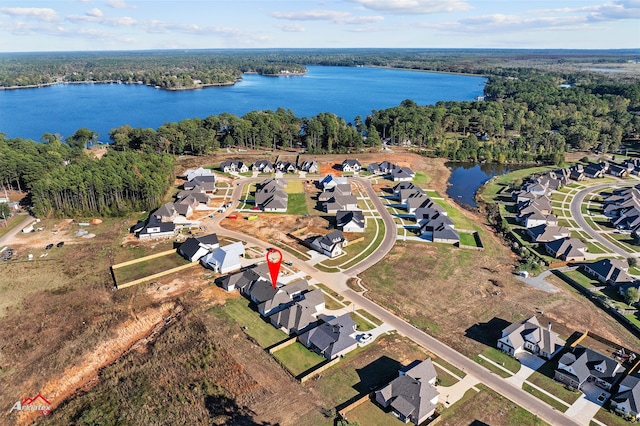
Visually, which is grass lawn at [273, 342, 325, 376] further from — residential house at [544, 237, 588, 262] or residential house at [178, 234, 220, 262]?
residential house at [544, 237, 588, 262]


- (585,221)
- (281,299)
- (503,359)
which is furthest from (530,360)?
(585,221)

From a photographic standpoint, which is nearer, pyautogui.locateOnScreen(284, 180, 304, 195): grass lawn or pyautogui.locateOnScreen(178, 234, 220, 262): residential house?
pyautogui.locateOnScreen(178, 234, 220, 262): residential house

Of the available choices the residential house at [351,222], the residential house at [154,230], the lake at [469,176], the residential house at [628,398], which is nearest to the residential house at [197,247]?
the residential house at [154,230]

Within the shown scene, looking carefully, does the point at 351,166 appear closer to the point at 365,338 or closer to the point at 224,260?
the point at 224,260

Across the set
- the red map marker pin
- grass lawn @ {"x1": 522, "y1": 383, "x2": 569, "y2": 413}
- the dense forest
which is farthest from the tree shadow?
the dense forest

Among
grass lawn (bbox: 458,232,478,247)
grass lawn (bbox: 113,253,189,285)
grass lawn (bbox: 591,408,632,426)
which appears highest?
grass lawn (bbox: 113,253,189,285)

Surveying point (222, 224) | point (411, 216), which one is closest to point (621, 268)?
point (411, 216)

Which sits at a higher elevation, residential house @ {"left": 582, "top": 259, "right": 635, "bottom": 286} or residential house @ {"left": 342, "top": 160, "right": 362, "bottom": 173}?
residential house @ {"left": 342, "top": 160, "right": 362, "bottom": 173}
